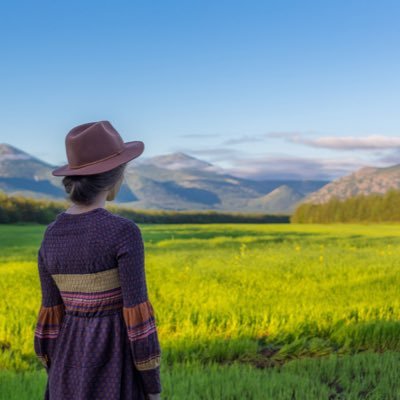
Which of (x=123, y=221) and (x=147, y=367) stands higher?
(x=123, y=221)

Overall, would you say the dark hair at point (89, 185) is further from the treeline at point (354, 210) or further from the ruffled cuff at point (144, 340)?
the treeline at point (354, 210)

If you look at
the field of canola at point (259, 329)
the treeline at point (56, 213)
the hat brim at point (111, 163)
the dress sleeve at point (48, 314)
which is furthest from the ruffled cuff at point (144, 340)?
the treeline at point (56, 213)

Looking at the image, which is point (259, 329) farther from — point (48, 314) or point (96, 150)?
point (96, 150)

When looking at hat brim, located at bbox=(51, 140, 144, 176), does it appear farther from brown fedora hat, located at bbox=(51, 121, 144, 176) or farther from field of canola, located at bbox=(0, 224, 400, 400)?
field of canola, located at bbox=(0, 224, 400, 400)

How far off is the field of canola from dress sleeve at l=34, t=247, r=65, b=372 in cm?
188

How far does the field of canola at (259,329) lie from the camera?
4.95m

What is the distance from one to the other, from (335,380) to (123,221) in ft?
11.8

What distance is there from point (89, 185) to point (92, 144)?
21 cm

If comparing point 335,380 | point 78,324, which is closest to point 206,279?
point 335,380

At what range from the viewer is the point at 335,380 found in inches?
210

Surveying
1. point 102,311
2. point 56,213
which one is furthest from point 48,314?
point 56,213

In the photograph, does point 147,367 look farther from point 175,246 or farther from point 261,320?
point 175,246

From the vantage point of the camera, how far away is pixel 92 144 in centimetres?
268

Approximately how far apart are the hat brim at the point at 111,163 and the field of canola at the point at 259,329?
8.28ft
